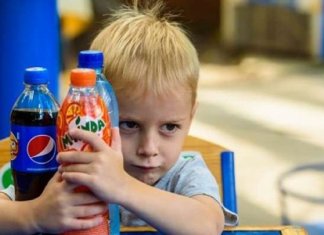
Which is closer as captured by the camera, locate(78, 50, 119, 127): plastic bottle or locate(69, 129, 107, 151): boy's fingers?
locate(69, 129, 107, 151): boy's fingers

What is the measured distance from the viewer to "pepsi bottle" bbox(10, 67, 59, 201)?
145cm

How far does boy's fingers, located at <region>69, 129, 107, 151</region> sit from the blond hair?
0.31 meters

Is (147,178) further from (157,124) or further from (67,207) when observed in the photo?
(67,207)

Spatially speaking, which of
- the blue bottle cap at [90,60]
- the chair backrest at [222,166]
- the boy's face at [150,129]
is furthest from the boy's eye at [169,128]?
the chair backrest at [222,166]

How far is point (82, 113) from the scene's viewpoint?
1360 mm

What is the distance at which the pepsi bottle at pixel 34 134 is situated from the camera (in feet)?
4.76

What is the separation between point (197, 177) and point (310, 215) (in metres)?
2.32

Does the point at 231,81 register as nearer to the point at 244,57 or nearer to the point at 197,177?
the point at 244,57

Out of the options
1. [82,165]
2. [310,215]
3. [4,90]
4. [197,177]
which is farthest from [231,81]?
[82,165]

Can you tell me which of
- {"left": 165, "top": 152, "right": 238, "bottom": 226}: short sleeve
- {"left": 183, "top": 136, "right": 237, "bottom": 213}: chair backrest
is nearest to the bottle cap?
{"left": 165, "top": 152, "right": 238, "bottom": 226}: short sleeve

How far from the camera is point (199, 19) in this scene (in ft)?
28.5

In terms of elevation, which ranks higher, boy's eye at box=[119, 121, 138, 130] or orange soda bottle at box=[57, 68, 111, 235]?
orange soda bottle at box=[57, 68, 111, 235]

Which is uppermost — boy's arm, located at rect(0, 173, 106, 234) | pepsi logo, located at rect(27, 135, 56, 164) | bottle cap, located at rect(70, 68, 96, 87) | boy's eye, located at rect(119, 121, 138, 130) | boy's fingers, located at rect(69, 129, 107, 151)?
bottle cap, located at rect(70, 68, 96, 87)

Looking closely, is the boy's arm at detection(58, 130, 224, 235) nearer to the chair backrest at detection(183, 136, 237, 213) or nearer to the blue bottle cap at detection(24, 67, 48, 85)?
the blue bottle cap at detection(24, 67, 48, 85)
